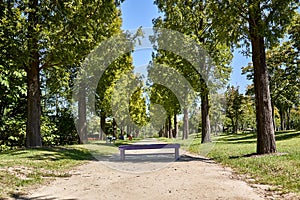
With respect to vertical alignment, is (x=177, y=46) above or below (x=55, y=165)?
above

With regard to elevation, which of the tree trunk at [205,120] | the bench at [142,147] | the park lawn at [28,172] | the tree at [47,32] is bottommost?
the park lawn at [28,172]

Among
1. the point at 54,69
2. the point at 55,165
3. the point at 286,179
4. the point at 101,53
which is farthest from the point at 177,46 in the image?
the point at 286,179

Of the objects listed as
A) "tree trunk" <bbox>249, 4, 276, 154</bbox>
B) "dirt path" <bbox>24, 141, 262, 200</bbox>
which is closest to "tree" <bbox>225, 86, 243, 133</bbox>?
"tree trunk" <bbox>249, 4, 276, 154</bbox>

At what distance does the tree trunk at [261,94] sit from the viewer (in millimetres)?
12641

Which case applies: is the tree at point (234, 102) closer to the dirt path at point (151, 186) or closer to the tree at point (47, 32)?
the tree at point (47, 32)

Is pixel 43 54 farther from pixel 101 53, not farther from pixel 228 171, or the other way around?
pixel 228 171

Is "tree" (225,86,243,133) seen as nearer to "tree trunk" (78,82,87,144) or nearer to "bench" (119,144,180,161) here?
"tree trunk" (78,82,87,144)

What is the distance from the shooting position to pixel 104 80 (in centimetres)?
2497

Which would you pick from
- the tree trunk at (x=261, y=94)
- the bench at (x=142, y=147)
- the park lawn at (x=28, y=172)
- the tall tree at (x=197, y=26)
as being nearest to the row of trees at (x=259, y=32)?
the tree trunk at (x=261, y=94)

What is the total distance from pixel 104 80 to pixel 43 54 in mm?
8743

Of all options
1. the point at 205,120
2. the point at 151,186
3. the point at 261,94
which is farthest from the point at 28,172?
the point at 205,120

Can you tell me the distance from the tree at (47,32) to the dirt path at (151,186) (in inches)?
292

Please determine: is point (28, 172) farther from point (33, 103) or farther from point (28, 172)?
point (33, 103)

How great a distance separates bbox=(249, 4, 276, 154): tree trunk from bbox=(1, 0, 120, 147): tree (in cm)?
713
